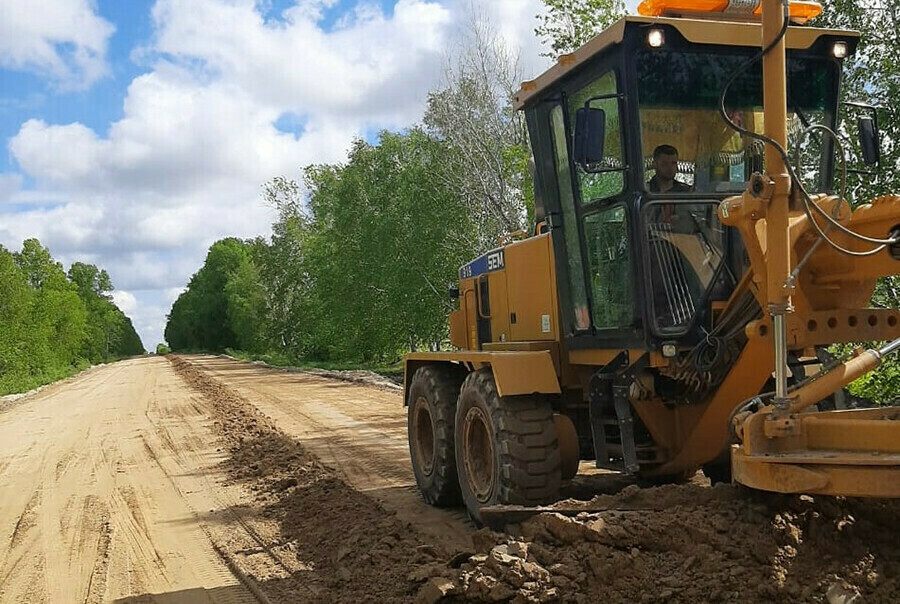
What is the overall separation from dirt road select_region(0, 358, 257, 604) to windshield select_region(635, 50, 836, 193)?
3.72 meters

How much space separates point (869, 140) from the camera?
202 inches

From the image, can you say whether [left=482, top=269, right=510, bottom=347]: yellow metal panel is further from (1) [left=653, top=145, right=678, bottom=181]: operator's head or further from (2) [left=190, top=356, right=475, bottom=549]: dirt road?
(1) [left=653, top=145, right=678, bottom=181]: operator's head

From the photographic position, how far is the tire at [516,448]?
5.48 metres

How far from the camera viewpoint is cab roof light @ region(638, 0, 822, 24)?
5.36m

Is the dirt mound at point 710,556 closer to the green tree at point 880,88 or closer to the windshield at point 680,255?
the windshield at point 680,255

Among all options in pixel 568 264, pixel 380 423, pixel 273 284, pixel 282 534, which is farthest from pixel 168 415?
pixel 273 284

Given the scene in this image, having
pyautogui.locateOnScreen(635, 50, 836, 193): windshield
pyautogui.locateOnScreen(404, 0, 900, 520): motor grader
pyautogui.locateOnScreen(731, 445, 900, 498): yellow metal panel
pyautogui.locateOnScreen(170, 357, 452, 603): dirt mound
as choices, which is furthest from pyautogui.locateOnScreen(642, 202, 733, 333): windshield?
pyautogui.locateOnScreen(170, 357, 452, 603): dirt mound

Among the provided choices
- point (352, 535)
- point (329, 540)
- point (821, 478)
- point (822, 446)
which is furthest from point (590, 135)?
point (329, 540)

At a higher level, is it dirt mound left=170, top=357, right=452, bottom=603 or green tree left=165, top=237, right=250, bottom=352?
green tree left=165, top=237, right=250, bottom=352

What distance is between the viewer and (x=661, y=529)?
3.87 m

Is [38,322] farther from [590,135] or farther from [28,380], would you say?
[590,135]

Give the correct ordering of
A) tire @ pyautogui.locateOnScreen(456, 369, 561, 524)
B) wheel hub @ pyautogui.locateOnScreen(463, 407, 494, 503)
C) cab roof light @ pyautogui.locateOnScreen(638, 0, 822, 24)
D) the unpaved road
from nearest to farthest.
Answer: the unpaved road
cab roof light @ pyautogui.locateOnScreen(638, 0, 822, 24)
tire @ pyautogui.locateOnScreen(456, 369, 561, 524)
wheel hub @ pyautogui.locateOnScreen(463, 407, 494, 503)

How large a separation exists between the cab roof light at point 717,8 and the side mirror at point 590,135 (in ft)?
3.16

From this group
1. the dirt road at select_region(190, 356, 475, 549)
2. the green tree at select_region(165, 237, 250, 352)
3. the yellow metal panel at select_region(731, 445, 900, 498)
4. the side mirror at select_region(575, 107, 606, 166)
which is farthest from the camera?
the green tree at select_region(165, 237, 250, 352)
